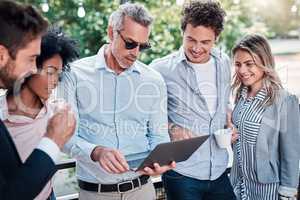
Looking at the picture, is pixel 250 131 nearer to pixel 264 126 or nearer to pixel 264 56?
pixel 264 126

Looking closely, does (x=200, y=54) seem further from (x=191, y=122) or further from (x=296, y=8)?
(x=296, y=8)

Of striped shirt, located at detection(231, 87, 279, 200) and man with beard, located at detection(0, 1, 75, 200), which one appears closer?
man with beard, located at detection(0, 1, 75, 200)

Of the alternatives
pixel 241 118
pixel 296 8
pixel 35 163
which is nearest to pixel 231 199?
pixel 241 118

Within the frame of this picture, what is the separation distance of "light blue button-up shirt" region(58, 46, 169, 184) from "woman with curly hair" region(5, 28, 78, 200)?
0.39ft

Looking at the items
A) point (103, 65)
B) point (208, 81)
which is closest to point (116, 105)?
point (103, 65)

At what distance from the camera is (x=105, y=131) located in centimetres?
175

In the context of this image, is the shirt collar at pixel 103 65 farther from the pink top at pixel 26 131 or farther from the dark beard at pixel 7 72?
the dark beard at pixel 7 72

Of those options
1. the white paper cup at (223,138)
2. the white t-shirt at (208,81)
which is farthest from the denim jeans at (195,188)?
the white t-shirt at (208,81)

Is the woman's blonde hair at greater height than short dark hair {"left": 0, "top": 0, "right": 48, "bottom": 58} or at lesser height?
lesser

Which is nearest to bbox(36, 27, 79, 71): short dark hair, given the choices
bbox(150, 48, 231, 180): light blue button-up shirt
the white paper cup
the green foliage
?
bbox(150, 48, 231, 180): light blue button-up shirt

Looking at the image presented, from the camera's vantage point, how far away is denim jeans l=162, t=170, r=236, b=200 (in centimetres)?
196

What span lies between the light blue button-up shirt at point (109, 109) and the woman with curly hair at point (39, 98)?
0.12 meters

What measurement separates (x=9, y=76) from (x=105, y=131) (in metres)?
Result: 0.65

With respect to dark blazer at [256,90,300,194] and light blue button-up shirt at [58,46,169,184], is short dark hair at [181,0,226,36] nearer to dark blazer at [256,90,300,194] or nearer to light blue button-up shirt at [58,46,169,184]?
light blue button-up shirt at [58,46,169,184]
